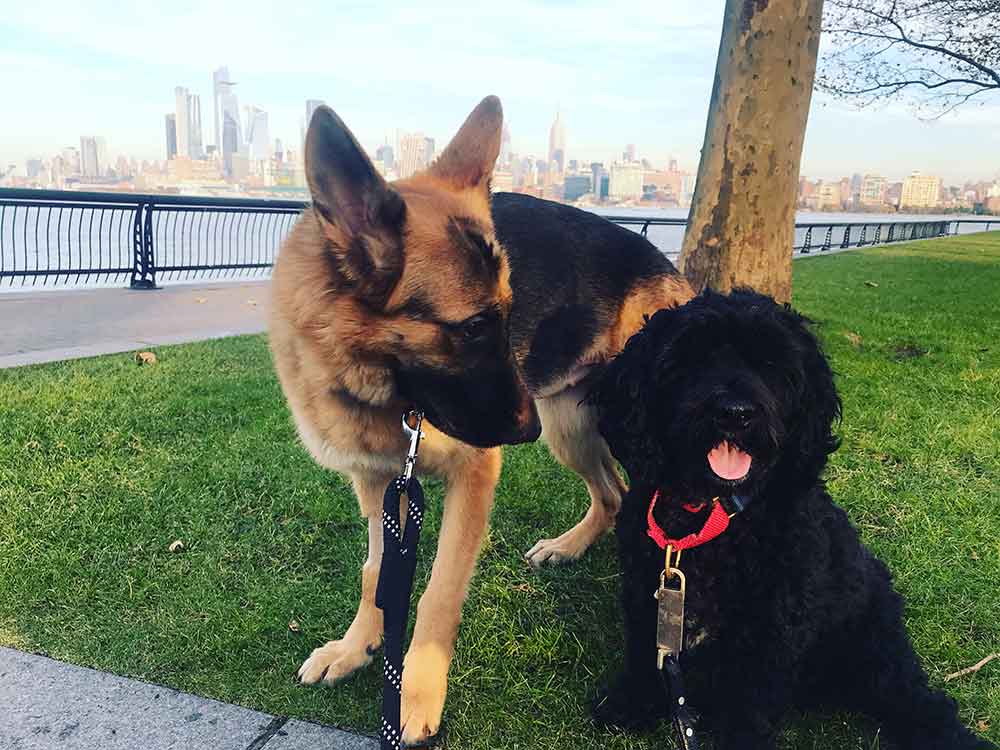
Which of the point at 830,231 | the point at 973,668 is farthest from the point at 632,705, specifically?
the point at 830,231

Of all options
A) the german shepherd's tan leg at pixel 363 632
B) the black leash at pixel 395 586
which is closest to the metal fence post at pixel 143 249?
the german shepherd's tan leg at pixel 363 632

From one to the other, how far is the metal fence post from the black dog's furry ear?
11.3m

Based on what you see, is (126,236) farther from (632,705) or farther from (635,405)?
(632,705)

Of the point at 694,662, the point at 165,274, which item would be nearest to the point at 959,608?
the point at 694,662

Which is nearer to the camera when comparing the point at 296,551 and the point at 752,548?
the point at 752,548

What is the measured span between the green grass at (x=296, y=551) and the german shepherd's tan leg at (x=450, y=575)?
0.16 metres

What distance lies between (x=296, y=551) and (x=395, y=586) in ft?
5.66

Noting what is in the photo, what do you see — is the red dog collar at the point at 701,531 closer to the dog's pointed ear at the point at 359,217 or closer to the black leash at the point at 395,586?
the black leash at the point at 395,586

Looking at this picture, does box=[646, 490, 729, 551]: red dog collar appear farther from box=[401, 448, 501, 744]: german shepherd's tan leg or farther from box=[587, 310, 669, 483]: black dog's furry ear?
box=[401, 448, 501, 744]: german shepherd's tan leg

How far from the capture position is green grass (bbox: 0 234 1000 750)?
281 cm

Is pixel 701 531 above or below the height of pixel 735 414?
below

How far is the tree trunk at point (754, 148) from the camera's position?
658 centimetres

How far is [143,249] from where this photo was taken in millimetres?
12219

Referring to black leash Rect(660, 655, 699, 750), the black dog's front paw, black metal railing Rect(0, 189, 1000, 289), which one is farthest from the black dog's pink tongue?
black metal railing Rect(0, 189, 1000, 289)
